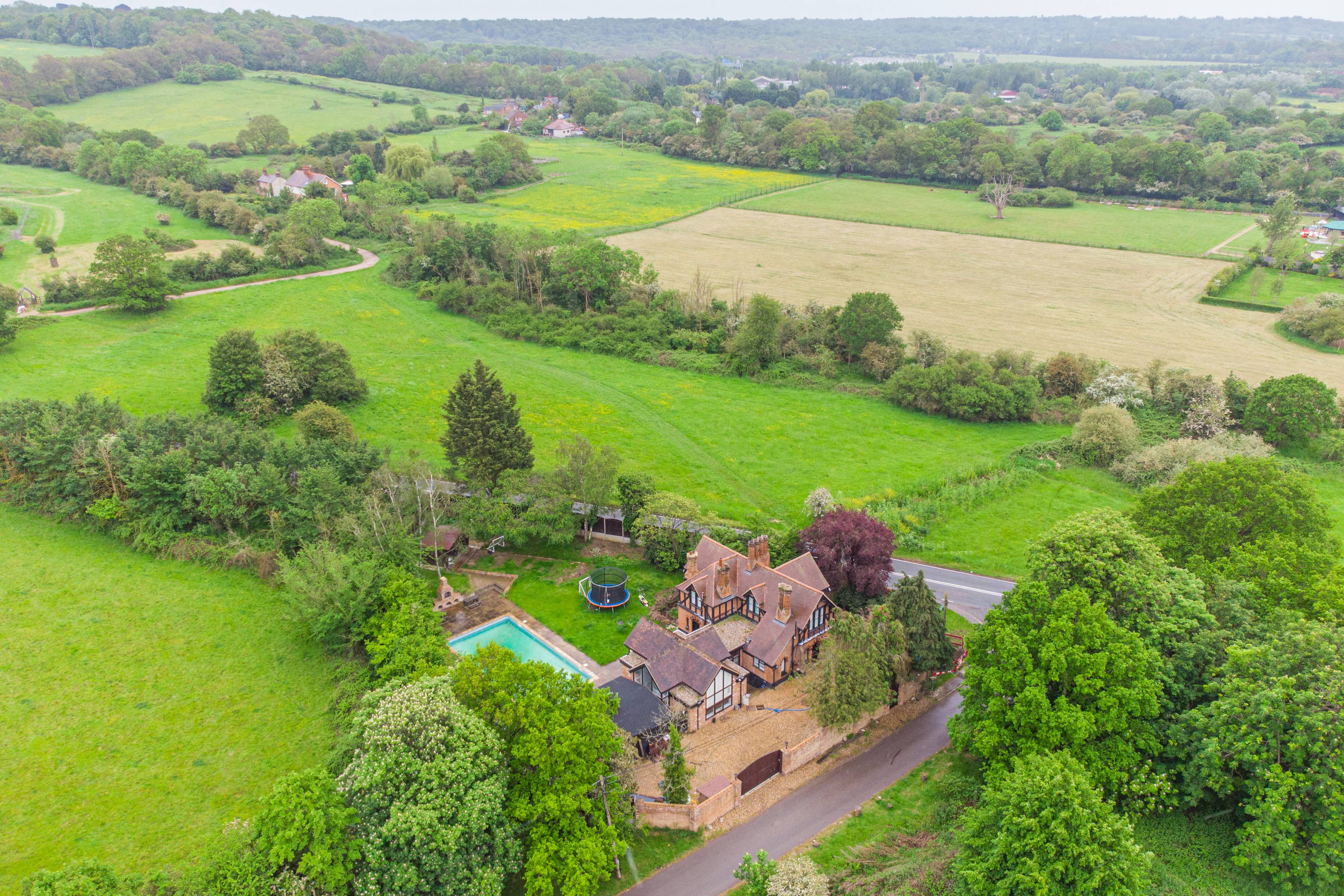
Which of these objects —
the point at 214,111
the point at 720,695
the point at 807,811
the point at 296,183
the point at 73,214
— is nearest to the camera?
the point at 807,811

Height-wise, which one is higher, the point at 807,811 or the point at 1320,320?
the point at 1320,320

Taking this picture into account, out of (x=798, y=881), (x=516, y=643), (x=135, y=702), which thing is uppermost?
(x=798, y=881)

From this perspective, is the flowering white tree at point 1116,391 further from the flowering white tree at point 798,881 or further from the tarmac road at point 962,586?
the flowering white tree at point 798,881

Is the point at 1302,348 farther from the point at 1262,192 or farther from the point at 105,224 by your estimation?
the point at 105,224

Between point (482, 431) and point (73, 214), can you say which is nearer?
point (482, 431)

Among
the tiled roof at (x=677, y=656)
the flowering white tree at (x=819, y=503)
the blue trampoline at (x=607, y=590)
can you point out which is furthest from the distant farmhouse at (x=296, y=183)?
the tiled roof at (x=677, y=656)

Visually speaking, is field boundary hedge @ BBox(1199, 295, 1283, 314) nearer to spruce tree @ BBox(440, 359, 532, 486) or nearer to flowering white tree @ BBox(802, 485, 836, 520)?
flowering white tree @ BBox(802, 485, 836, 520)

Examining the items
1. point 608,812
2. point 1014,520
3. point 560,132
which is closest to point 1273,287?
point 1014,520

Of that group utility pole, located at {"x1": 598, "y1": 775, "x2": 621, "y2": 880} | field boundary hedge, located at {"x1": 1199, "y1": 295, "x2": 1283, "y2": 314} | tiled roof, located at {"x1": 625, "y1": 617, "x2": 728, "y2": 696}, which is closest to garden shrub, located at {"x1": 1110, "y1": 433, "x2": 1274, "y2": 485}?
tiled roof, located at {"x1": 625, "y1": 617, "x2": 728, "y2": 696}

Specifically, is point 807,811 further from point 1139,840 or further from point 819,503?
point 819,503
